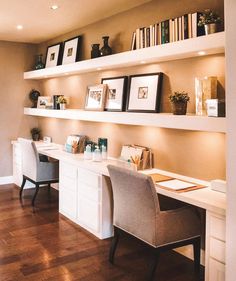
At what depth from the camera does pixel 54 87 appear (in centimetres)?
579

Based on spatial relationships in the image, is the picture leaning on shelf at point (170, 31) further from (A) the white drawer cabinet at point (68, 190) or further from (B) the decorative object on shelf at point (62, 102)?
(B) the decorative object on shelf at point (62, 102)

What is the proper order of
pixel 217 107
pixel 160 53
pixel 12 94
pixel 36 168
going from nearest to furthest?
1. pixel 217 107
2. pixel 160 53
3. pixel 36 168
4. pixel 12 94

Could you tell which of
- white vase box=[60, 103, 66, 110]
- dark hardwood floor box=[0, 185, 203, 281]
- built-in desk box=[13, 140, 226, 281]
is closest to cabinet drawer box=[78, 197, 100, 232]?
built-in desk box=[13, 140, 226, 281]

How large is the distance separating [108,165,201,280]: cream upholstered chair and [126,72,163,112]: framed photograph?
0.95 m

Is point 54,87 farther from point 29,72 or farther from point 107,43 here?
point 107,43

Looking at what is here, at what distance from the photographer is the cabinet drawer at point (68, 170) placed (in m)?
4.05

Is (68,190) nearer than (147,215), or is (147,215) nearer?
(147,215)

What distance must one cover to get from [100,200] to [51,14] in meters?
2.33

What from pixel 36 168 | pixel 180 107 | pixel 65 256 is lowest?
pixel 65 256

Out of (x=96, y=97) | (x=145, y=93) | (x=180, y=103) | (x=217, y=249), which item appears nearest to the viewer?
(x=217, y=249)

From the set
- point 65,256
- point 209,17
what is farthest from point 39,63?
point 209,17

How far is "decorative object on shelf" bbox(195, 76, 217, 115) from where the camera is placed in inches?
110

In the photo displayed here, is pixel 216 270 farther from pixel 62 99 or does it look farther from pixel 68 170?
pixel 62 99

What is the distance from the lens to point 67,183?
4.22 m
